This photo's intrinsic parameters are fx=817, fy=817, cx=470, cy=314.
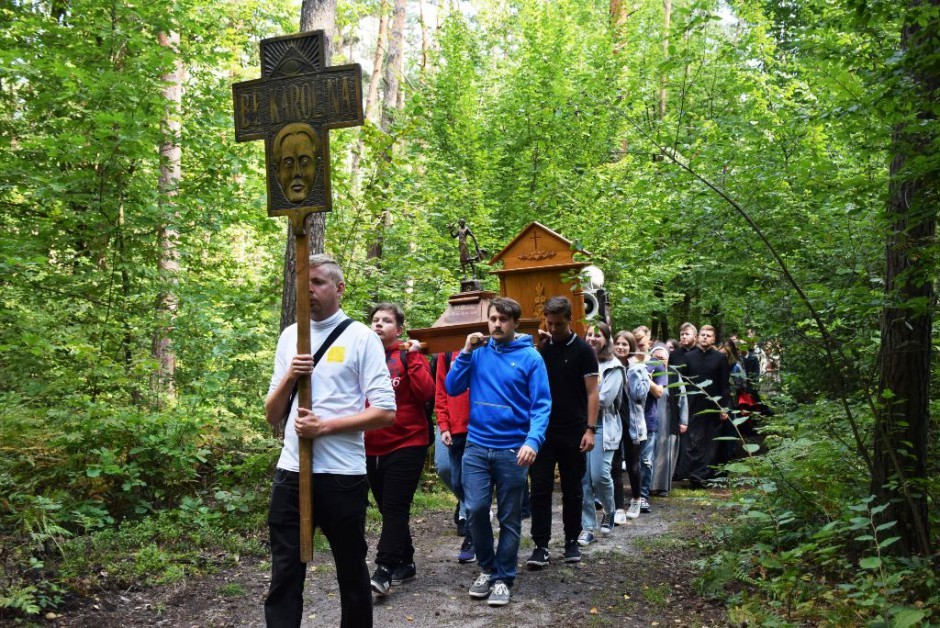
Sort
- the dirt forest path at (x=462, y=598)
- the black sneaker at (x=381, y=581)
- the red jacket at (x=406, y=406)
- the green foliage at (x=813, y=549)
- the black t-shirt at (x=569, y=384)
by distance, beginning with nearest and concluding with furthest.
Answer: the green foliage at (x=813, y=549)
the dirt forest path at (x=462, y=598)
the black sneaker at (x=381, y=581)
the red jacket at (x=406, y=406)
the black t-shirt at (x=569, y=384)

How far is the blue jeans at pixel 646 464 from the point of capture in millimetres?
10656

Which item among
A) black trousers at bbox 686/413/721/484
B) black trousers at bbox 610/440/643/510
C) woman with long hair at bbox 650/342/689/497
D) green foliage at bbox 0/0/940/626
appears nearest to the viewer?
green foliage at bbox 0/0/940/626

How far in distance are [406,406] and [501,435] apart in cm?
95

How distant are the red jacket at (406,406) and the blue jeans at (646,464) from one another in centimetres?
472

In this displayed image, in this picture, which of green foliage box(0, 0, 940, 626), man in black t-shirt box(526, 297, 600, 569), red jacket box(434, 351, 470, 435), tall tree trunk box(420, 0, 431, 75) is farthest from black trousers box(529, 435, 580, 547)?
tall tree trunk box(420, 0, 431, 75)

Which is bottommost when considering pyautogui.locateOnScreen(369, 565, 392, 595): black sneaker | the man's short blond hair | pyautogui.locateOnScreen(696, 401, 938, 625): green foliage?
pyautogui.locateOnScreen(369, 565, 392, 595): black sneaker

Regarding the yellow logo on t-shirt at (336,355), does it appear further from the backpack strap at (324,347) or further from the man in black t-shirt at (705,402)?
the man in black t-shirt at (705,402)

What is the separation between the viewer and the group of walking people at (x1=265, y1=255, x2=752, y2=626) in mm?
4266

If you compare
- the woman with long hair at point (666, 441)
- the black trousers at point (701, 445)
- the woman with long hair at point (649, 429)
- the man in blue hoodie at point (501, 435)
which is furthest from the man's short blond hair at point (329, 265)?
the black trousers at point (701, 445)

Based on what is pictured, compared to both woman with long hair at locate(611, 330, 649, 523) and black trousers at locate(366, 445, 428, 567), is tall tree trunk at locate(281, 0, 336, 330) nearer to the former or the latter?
black trousers at locate(366, 445, 428, 567)

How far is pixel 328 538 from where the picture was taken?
14.1 ft

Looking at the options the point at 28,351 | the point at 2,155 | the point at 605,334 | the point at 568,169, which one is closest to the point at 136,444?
the point at 28,351

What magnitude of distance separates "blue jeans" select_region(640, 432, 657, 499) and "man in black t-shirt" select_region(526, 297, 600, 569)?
3243 mm

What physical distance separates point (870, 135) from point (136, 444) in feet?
23.2
